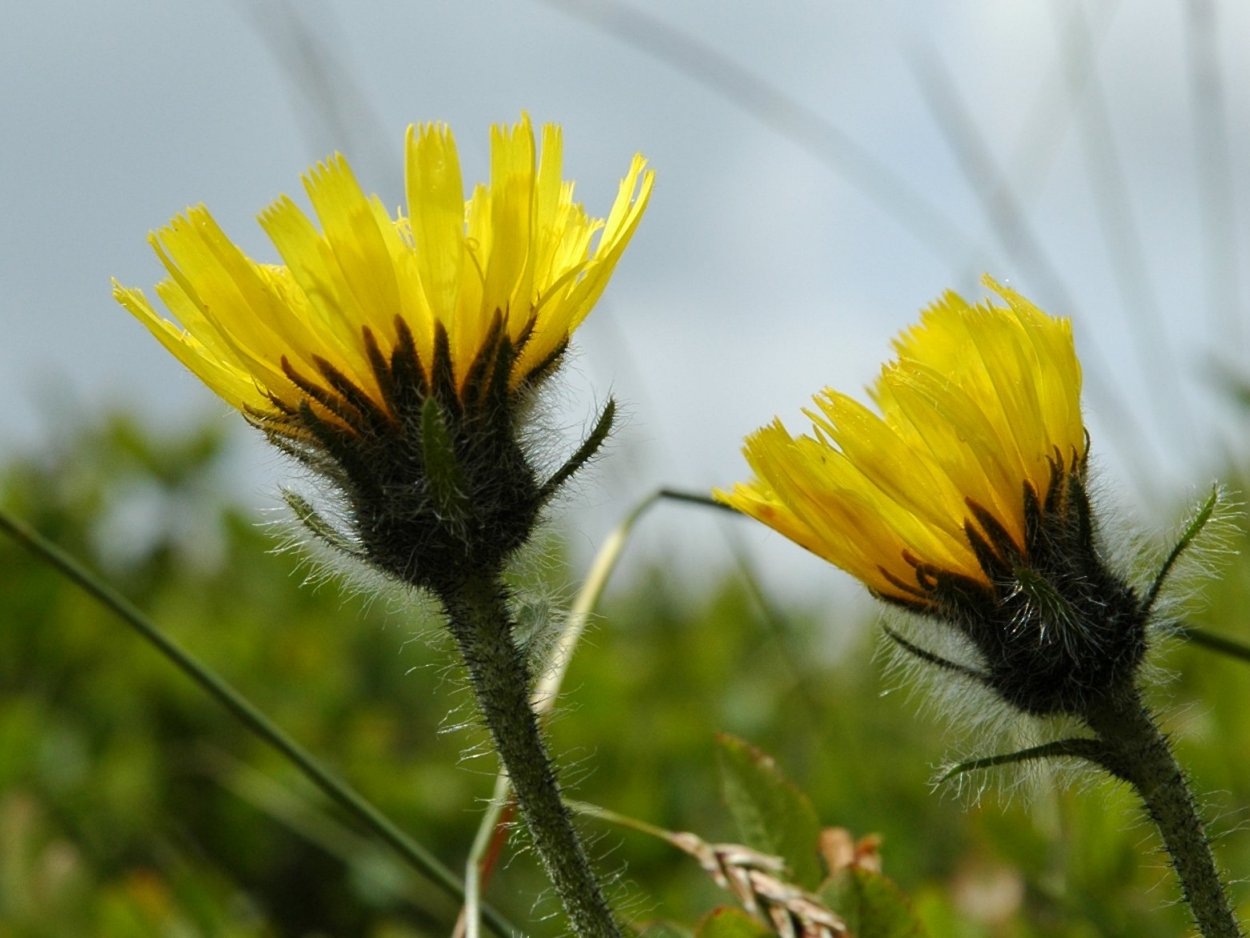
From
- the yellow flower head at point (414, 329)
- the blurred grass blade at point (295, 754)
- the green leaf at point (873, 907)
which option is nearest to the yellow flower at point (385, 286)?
the yellow flower head at point (414, 329)

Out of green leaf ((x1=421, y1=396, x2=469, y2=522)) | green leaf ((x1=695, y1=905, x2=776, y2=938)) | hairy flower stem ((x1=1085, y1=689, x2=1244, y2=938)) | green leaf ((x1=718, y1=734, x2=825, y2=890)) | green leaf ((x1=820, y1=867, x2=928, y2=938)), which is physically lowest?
green leaf ((x1=695, y1=905, x2=776, y2=938))

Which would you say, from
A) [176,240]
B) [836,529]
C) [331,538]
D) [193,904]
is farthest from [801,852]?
[193,904]

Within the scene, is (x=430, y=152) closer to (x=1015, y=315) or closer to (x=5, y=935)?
(x=1015, y=315)

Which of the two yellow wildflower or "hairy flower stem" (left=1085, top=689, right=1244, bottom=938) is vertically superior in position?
the two yellow wildflower

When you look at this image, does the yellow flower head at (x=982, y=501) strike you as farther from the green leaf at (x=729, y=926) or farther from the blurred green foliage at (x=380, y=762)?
the blurred green foliage at (x=380, y=762)

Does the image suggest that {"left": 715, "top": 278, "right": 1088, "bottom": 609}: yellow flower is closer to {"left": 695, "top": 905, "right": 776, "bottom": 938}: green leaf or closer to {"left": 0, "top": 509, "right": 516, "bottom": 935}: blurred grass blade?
{"left": 695, "top": 905, "right": 776, "bottom": 938}: green leaf

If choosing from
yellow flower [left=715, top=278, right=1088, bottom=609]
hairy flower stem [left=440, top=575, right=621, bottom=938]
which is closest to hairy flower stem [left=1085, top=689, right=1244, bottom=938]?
yellow flower [left=715, top=278, right=1088, bottom=609]
